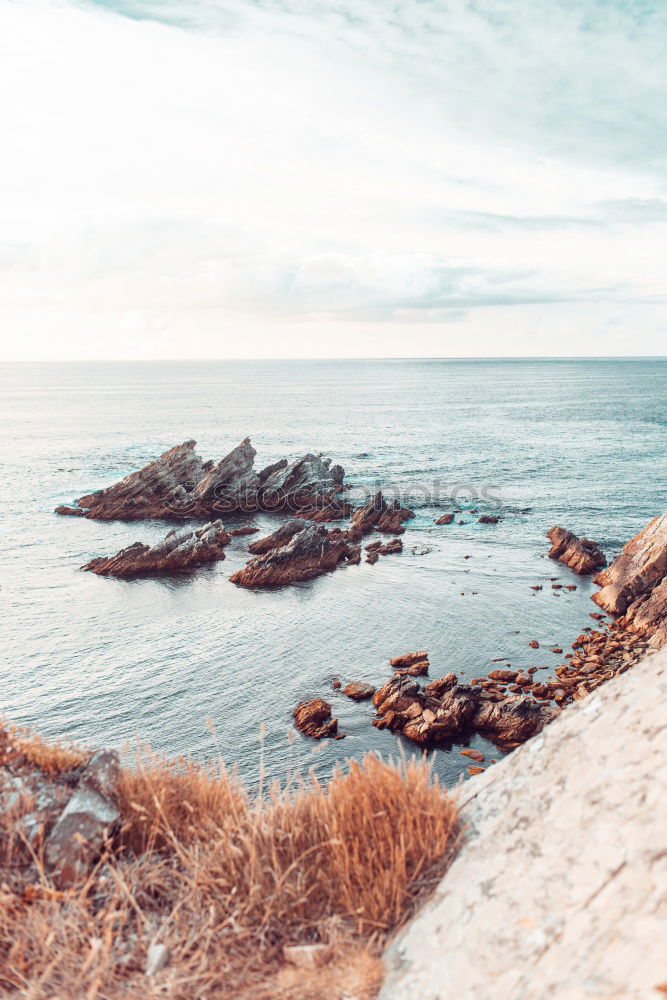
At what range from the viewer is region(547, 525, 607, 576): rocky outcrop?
3203 centimetres

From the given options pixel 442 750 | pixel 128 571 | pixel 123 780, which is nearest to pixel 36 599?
pixel 128 571

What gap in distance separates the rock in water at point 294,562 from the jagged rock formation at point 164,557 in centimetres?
325

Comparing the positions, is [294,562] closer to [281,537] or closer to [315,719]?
[281,537]

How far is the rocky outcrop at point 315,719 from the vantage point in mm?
18781

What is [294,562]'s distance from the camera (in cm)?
3350

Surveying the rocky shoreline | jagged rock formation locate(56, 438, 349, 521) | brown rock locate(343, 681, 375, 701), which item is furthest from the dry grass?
jagged rock formation locate(56, 438, 349, 521)

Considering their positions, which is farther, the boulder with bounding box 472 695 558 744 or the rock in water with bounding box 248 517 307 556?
the rock in water with bounding box 248 517 307 556

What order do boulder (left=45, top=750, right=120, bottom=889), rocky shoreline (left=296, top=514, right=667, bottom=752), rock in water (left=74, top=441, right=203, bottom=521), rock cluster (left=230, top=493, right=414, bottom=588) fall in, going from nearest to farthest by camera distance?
boulder (left=45, top=750, right=120, bottom=889)
rocky shoreline (left=296, top=514, right=667, bottom=752)
rock cluster (left=230, top=493, right=414, bottom=588)
rock in water (left=74, top=441, right=203, bottom=521)

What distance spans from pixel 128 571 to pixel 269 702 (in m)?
15.9

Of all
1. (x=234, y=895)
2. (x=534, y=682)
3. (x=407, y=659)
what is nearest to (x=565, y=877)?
(x=234, y=895)

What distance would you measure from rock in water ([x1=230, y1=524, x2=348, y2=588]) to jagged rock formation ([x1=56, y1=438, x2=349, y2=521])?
8862 mm

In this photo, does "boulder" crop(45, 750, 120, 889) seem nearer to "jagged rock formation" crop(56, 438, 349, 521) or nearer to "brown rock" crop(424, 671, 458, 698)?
"brown rock" crop(424, 671, 458, 698)

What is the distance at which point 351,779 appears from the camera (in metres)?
5.69

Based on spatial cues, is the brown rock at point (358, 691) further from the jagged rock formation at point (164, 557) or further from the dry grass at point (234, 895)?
the jagged rock formation at point (164, 557)
